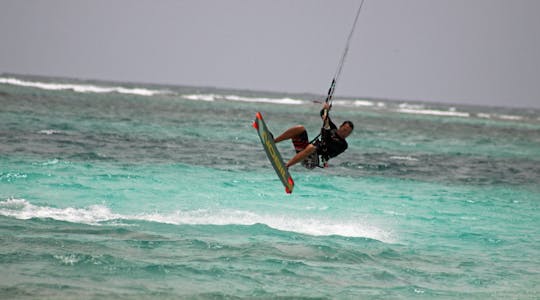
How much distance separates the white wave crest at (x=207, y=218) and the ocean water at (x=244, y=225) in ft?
0.14

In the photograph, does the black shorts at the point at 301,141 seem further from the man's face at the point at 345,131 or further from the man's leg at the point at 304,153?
the man's face at the point at 345,131

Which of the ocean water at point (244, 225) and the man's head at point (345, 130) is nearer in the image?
the ocean water at point (244, 225)

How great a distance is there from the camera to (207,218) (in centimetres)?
1493

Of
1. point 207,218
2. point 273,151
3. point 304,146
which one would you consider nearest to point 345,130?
point 304,146

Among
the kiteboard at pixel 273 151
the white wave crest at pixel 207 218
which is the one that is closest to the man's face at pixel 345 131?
the kiteboard at pixel 273 151

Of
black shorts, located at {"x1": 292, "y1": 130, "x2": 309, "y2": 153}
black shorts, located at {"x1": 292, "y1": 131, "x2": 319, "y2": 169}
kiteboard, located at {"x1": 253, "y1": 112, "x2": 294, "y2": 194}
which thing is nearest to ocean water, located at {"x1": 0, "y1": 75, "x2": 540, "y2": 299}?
kiteboard, located at {"x1": 253, "y1": 112, "x2": 294, "y2": 194}

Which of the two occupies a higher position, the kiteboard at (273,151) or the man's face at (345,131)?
the man's face at (345,131)

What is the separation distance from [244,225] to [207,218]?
1.00 m

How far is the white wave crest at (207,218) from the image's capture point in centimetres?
1360

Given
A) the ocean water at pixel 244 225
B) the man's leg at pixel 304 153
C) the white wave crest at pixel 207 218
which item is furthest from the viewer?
the white wave crest at pixel 207 218

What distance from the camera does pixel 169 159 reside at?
24.3 metres

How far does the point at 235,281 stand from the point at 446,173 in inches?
710

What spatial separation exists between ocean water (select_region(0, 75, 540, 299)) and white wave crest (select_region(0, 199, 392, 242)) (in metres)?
0.04

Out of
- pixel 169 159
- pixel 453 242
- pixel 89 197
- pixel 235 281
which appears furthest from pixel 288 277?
pixel 169 159
